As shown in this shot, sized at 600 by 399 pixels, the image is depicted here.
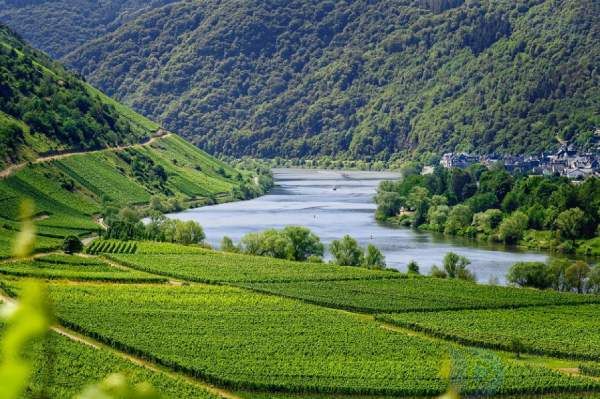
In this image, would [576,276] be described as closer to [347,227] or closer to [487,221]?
[487,221]

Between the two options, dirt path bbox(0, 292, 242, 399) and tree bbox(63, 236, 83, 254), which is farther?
tree bbox(63, 236, 83, 254)

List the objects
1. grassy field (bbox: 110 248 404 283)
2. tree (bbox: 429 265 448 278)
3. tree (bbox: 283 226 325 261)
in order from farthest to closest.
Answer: tree (bbox: 283 226 325 261)
tree (bbox: 429 265 448 278)
grassy field (bbox: 110 248 404 283)

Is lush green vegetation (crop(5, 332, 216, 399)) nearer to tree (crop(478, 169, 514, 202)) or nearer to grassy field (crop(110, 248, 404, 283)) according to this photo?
grassy field (crop(110, 248, 404, 283))

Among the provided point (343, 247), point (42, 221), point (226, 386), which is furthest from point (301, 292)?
point (42, 221)

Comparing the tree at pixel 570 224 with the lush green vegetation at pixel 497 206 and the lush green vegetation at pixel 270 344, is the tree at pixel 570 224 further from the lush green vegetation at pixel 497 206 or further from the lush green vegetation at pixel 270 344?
the lush green vegetation at pixel 270 344

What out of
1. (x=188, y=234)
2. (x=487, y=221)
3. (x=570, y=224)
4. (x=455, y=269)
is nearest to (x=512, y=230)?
(x=570, y=224)

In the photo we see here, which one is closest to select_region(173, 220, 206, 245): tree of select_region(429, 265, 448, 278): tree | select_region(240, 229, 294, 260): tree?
select_region(240, 229, 294, 260): tree
